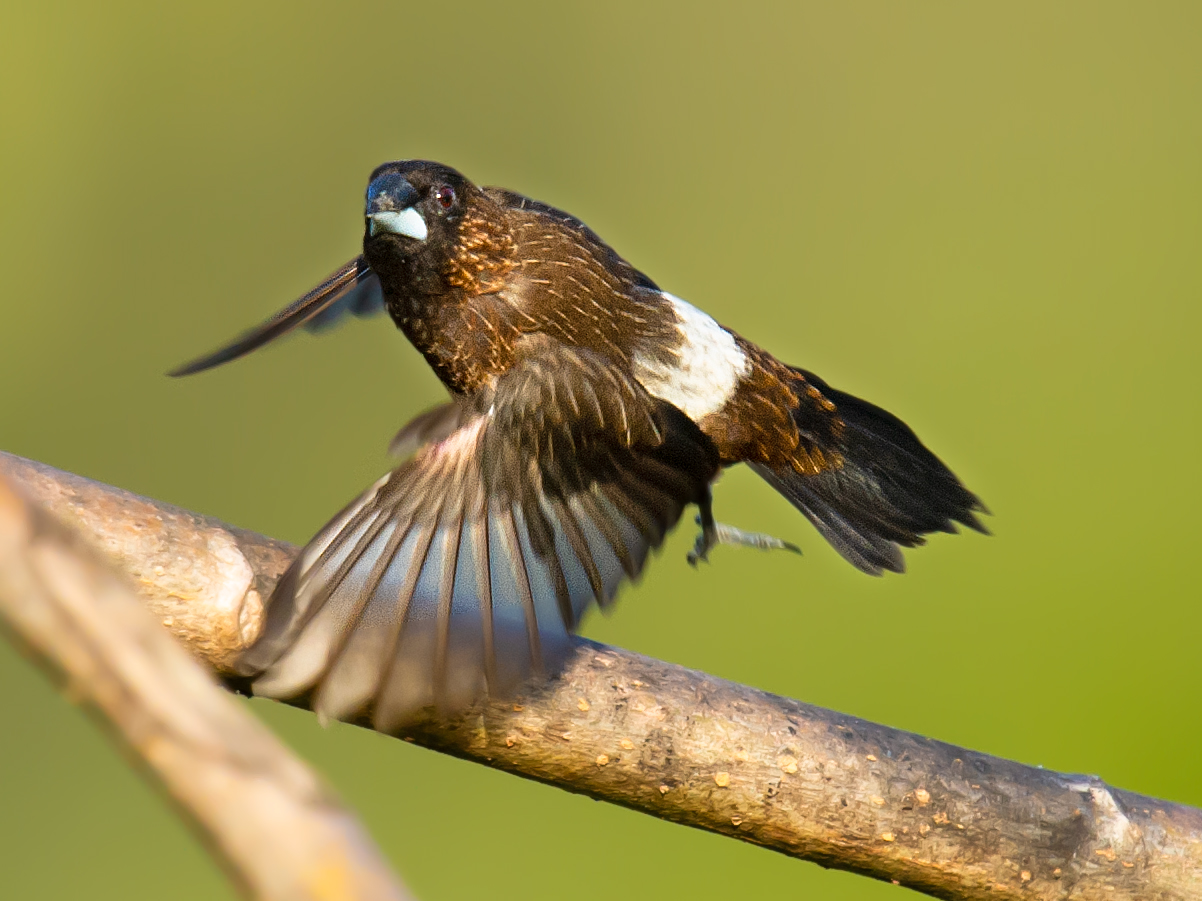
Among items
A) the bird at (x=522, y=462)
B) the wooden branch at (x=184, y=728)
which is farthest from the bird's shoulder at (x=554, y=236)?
the wooden branch at (x=184, y=728)

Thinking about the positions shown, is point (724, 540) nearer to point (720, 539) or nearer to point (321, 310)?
point (720, 539)

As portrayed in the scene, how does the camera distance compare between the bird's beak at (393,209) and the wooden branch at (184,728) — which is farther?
the bird's beak at (393,209)

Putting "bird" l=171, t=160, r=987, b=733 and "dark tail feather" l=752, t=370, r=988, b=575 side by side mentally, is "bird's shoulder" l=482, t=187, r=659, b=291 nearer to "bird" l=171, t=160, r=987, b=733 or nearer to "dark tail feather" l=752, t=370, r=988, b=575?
"bird" l=171, t=160, r=987, b=733

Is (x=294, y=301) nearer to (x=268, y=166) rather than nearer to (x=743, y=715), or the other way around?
(x=743, y=715)

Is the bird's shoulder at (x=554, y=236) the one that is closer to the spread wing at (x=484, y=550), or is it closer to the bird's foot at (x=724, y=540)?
the spread wing at (x=484, y=550)

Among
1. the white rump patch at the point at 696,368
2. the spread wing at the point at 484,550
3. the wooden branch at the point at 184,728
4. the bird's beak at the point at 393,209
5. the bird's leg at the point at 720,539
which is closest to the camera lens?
the wooden branch at the point at 184,728

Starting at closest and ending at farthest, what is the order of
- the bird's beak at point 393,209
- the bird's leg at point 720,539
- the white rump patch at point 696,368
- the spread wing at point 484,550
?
the spread wing at point 484,550, the bird's beak at point 393,209, the white rump patch at point 696,368, the bird's leg at point 720,539

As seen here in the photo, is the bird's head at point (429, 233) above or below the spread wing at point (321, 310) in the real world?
above

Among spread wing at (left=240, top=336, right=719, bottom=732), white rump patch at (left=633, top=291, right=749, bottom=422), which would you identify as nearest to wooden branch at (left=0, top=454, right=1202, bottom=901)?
spread wing at (left=240, top=336, right=719, bottom=732)
